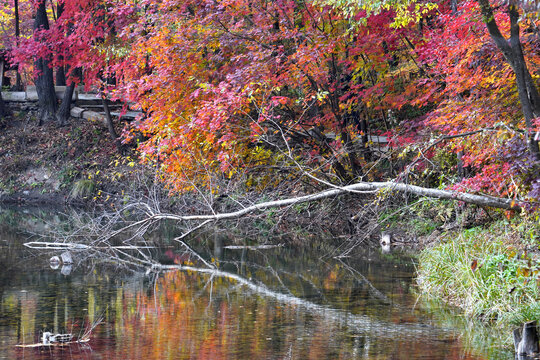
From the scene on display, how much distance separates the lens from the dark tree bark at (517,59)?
A: 28.3 ft

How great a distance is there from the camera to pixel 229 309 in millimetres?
8812

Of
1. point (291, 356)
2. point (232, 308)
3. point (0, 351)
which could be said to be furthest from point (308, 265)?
point (0, 351)

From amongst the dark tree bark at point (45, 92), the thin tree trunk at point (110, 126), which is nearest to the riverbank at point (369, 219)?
the thin tree trunk at point (110, 126)

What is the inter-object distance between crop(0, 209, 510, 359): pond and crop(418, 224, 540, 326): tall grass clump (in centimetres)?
43

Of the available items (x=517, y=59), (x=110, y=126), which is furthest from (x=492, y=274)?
(x=110, y=126)

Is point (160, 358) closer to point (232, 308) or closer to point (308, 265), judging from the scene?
point (232, 308)

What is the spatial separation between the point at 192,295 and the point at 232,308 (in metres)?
1.08

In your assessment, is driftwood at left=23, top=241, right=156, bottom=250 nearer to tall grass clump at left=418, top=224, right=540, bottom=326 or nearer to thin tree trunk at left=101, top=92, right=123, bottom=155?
tall grass clump at left=418, top=224, right=540, bottom=326

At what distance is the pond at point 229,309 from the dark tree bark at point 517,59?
280 centimetres

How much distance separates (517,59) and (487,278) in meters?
2.89

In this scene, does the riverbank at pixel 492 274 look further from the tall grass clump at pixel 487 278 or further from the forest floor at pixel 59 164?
the forest floor at pixel 59 164

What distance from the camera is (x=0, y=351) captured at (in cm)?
678

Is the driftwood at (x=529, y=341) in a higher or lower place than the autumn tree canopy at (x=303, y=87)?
lower

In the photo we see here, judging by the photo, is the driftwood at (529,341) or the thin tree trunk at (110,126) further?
the thin tree trunk at (110,126)
